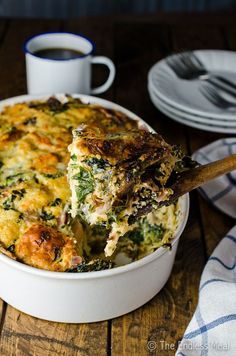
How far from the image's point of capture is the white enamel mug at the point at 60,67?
6.88 ft

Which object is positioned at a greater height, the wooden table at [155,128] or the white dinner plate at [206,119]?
the white dinner plate at [206,119]

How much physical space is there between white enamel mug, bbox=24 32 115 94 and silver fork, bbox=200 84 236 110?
39 cm

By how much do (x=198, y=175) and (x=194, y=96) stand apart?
943 mm

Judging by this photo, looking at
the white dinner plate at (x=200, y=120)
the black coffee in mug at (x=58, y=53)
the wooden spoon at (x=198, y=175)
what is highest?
the wooden spoon at (x=198, y=175)

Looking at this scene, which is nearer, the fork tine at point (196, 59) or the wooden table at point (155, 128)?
the wooden table at point (155, 128)

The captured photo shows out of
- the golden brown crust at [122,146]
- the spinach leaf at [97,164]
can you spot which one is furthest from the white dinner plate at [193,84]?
the spinach leaf at [97,164]

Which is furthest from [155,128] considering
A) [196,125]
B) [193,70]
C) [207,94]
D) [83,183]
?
[83,183]

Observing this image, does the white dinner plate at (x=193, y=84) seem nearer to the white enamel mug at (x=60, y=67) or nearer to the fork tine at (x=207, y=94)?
the fork tine at (x=207, y=94)

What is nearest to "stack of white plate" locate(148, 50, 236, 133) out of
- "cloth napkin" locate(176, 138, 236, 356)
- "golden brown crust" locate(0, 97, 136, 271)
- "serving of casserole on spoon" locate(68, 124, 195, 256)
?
"golden brown crust" locate(0, 97, 136, 271)

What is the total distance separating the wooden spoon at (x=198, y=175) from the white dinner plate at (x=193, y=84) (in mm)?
645

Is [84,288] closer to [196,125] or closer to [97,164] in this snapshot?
[97,164]

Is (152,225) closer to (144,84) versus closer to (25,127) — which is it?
(25,127)

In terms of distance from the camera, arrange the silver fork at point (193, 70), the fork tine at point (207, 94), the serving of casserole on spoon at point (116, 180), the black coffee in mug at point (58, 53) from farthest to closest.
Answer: the silver fork at point (193, 70)
the fork tine at point (207, 94)
the black coffee in mug at point (58, 53)
the serving of casserole on spoon at point (116, 180)

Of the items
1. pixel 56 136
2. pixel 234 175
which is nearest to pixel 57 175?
pixel 56 136
